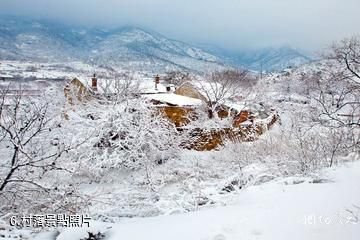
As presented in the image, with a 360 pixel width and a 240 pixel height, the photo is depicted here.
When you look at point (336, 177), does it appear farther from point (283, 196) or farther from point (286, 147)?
point (286, 147)

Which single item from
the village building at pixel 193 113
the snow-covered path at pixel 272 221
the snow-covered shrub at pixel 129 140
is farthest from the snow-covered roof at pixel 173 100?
the snow-covered path at pixel 272 221

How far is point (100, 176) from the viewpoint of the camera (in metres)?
24.6

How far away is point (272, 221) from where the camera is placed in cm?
617

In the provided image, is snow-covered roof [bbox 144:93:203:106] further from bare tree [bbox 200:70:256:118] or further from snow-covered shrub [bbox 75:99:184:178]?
snow-covered shrub [bbox 75:99:184:178]

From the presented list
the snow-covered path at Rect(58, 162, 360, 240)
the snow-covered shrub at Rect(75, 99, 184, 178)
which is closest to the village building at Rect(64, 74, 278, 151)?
the snow-covered shrub at Rect(75, 99, 184, 178)

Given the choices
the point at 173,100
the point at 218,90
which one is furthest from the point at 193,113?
the point at 218,90

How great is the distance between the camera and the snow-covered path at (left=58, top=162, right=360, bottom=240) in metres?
5.71

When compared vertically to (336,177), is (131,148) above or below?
below

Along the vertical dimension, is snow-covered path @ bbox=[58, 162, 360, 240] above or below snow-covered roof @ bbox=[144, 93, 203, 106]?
above

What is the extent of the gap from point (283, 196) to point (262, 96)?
41.8 meters

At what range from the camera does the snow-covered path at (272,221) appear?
5707 mm

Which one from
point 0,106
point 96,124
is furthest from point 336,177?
point 96,124

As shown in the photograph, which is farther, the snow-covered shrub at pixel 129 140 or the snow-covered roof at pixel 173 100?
the snow-covered roof at pixel 173 100

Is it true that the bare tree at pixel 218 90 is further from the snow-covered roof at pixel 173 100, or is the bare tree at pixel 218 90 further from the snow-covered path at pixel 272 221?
the snow-covered path at pixel 272 221
